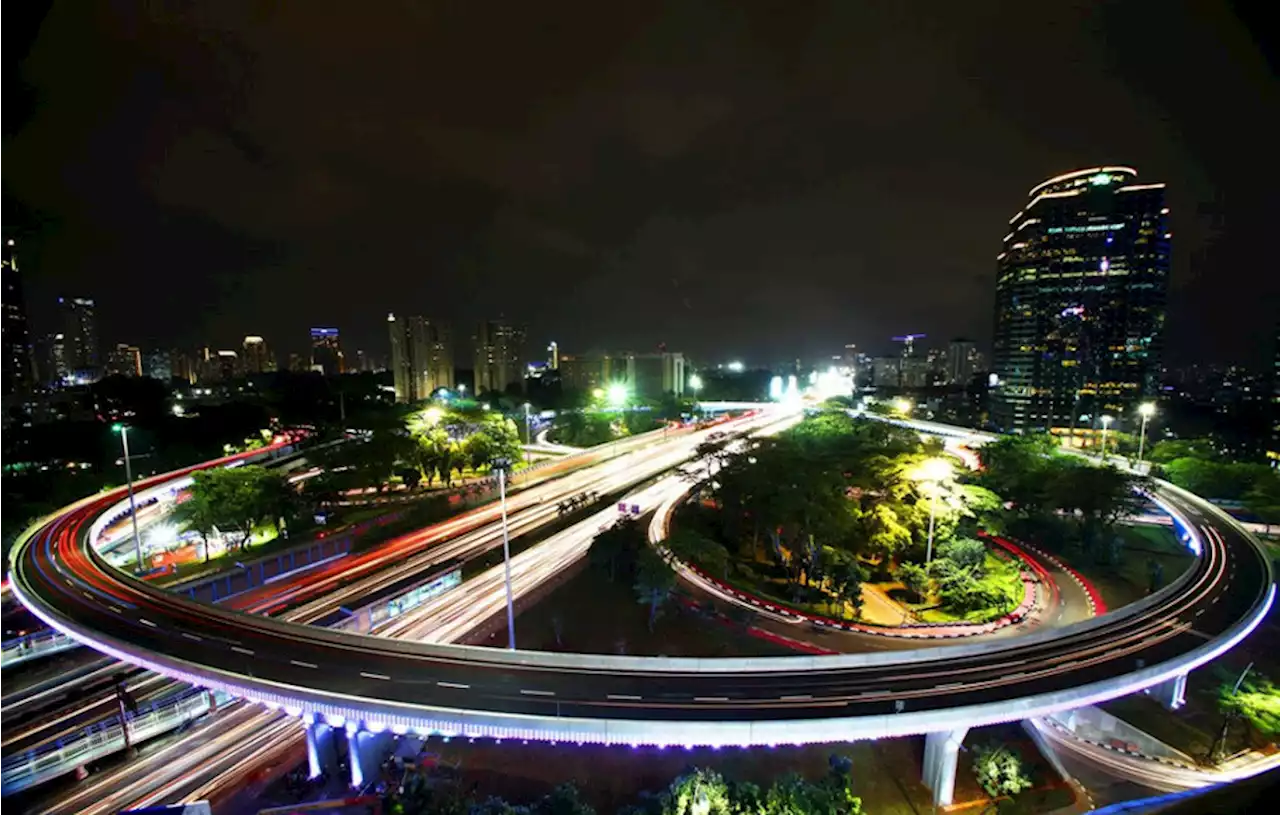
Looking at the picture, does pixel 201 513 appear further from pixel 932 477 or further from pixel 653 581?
pixel 932 477

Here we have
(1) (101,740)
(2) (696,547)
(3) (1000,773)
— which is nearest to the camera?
(3) (1000,773)

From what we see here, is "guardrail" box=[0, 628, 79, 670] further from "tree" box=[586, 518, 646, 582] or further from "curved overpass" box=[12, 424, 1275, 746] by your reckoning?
"tree" box=[586, 518, 646, 582]

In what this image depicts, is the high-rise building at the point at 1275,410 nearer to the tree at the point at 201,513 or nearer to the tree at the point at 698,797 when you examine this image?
the tree at the point at 698,797

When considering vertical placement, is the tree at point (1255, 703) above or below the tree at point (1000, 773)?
above

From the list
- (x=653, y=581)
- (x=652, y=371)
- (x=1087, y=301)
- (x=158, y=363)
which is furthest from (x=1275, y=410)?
(x=158, y=363)

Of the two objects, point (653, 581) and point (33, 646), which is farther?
point (33, 646)

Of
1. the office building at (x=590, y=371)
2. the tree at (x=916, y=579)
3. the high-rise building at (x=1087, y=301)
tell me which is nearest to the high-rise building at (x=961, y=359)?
the high-rise building at (x=1087, y=301)

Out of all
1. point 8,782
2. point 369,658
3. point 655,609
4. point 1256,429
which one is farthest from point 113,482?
point 1256,429
